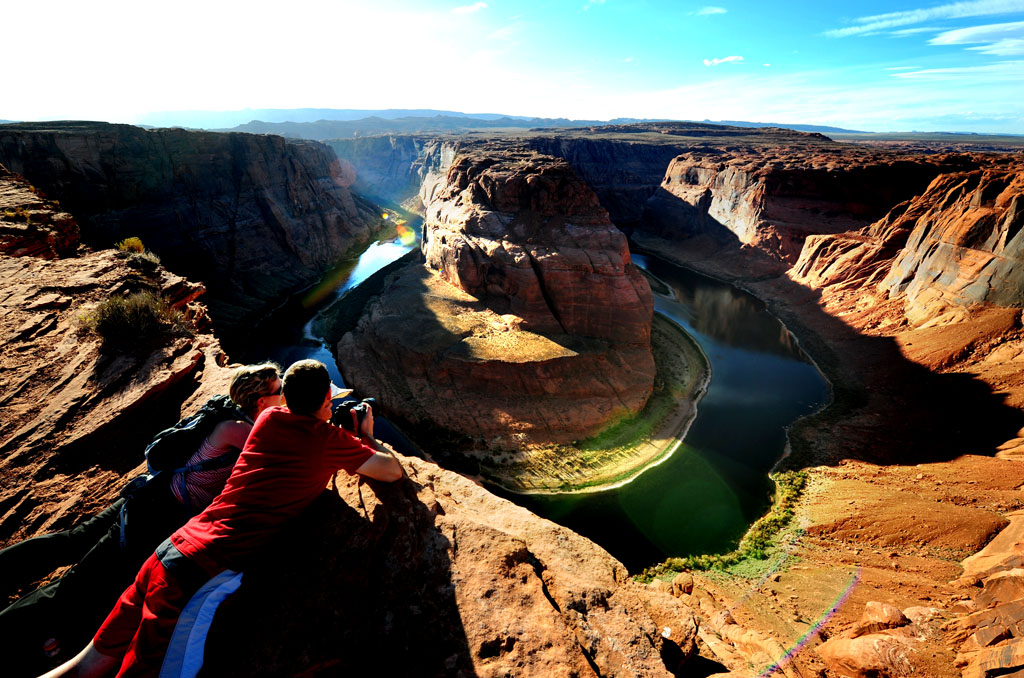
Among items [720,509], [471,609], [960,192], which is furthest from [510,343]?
[960,192]


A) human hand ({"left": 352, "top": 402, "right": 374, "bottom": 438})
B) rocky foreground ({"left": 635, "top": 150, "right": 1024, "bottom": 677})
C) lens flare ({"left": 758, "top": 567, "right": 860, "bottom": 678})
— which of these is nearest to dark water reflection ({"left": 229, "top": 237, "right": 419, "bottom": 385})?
human hand ({"left": 352, "top": 402, "right": 374, "bottom": 438})

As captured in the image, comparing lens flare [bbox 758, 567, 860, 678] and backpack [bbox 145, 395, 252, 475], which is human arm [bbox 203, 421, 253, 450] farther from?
lens flare [bbox 758, 567, 860, 678]

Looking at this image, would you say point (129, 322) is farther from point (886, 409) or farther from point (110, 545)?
point (886, 409)

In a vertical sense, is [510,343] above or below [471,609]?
below

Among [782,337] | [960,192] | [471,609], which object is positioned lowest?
[782,337]

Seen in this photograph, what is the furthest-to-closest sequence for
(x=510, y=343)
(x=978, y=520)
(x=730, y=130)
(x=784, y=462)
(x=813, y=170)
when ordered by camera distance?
(x=730, y=130), (x=813, y=170), (x=510, y=343), (x=784, y=462), (x=978, y=520)

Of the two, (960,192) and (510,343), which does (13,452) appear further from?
(960,192)
